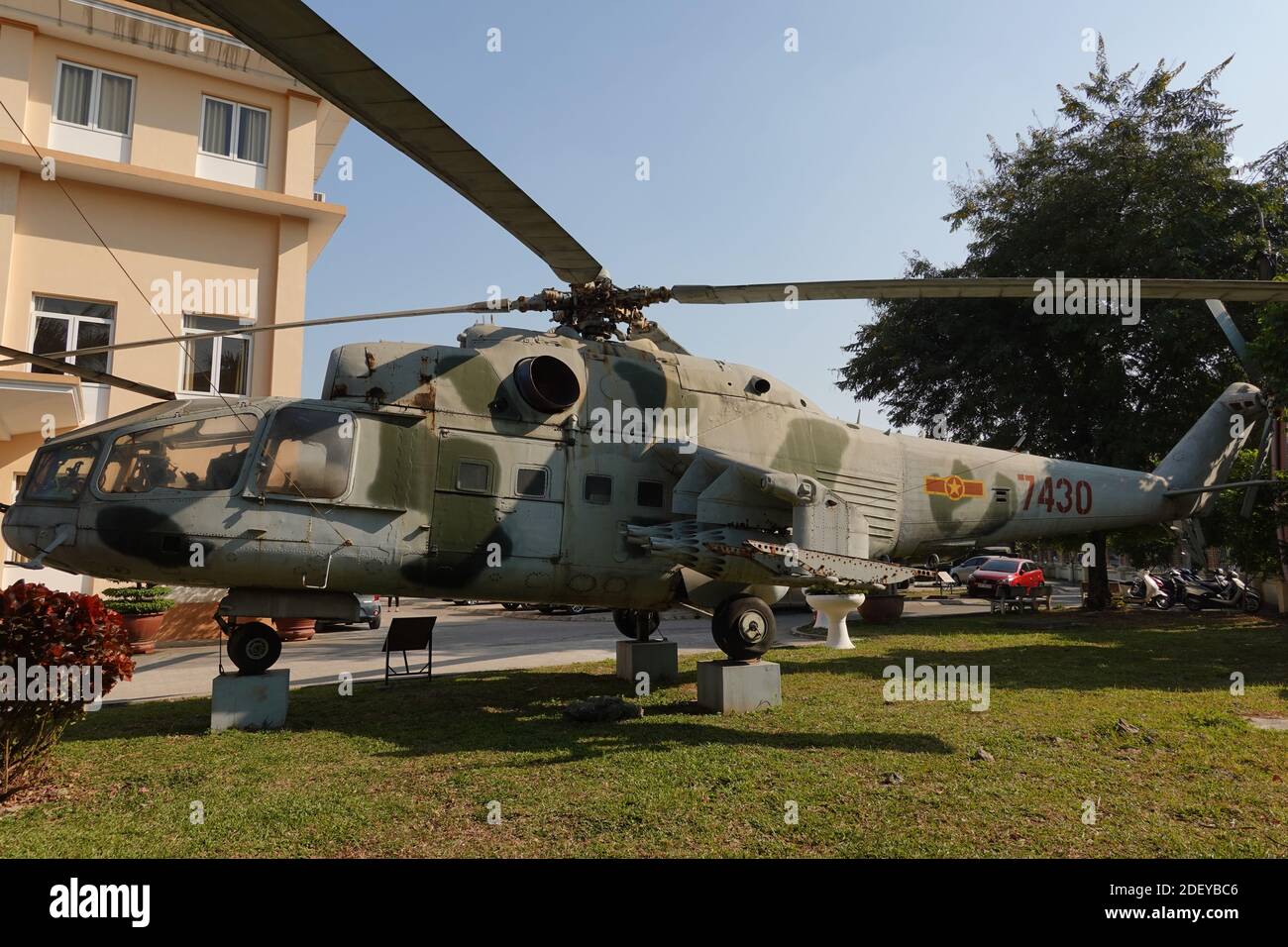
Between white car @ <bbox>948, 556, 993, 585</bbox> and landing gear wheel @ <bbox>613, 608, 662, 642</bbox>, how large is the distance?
22.9 m

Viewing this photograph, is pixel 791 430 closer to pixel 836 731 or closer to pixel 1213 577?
pixel 836 731

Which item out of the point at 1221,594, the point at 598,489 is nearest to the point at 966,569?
the point at 1221,594

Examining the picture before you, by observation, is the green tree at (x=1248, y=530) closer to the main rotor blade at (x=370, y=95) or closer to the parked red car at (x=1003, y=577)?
the parked red car at (x=1003, y=577)

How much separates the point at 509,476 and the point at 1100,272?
71.7 feet

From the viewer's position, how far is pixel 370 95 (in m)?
5.55

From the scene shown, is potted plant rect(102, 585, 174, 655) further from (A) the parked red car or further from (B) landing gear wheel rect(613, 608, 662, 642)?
(A) the parked red car

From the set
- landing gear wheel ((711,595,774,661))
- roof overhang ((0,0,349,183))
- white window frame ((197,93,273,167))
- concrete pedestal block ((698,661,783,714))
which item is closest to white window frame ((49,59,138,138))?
roof overhang ((0,0,349,183))

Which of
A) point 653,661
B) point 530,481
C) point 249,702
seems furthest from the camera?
point 653,661

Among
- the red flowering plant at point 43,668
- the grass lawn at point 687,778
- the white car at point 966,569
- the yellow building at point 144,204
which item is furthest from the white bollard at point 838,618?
the white car at point 966,569

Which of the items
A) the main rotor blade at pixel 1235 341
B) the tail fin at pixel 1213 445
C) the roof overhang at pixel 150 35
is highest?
the roof overhang at pixel 150 35

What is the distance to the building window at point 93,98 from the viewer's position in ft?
55.2

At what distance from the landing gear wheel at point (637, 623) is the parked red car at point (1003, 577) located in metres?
20.5

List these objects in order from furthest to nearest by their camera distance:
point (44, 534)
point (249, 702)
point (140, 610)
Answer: point (140, 610) → point (249, 702) → point (44, 534)

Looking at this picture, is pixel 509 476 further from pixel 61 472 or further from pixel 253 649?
pixel 61 472
